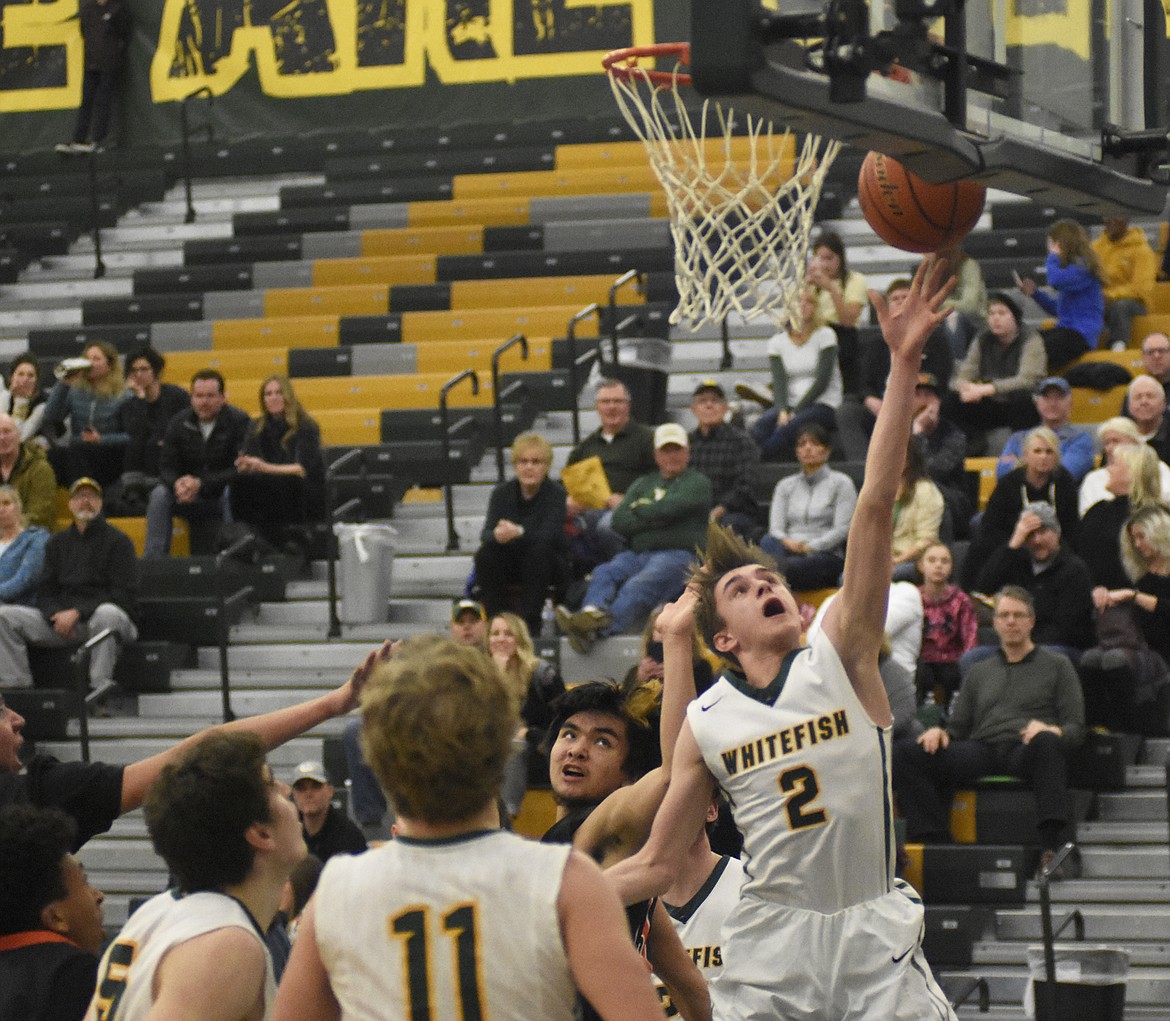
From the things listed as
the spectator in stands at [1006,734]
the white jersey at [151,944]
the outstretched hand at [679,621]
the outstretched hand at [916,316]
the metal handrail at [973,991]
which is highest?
the outstretched hand at [916,316]

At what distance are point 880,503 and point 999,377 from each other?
798cm

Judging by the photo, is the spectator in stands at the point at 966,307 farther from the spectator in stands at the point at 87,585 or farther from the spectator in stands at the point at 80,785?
the spectator in stands at the point at 80,785

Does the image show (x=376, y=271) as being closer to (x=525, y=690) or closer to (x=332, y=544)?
(x=332, y=544)

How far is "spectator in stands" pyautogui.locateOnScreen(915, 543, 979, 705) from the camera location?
10.0m

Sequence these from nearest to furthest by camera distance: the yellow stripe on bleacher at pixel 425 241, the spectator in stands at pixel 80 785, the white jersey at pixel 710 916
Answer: the spectator in stands at pixel 80 785 < the white jersey at pixel 710 916 < the yellow stripe on bleacher at pixel 425 241

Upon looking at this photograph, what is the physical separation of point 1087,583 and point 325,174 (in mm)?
9847

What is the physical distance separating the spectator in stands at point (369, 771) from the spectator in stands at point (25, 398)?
4.25 metres

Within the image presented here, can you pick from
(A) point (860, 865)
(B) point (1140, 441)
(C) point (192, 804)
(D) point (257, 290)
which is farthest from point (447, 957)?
(D) point (257, 290)

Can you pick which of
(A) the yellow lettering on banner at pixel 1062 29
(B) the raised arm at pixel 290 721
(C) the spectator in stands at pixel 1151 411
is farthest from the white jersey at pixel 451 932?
(C) the spectator in stands at pixel 1151 411

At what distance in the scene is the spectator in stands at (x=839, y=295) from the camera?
12.5m

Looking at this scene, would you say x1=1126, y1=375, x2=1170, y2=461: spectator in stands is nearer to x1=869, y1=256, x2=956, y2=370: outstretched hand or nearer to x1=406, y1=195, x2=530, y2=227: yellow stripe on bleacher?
x1=406, y1=195, x2=530, y2=227: yellow stripe on bleacher

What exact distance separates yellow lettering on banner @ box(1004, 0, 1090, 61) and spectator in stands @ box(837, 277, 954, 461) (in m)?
5.80

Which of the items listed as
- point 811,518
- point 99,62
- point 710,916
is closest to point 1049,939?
point 811,518

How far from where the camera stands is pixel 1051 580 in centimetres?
990
